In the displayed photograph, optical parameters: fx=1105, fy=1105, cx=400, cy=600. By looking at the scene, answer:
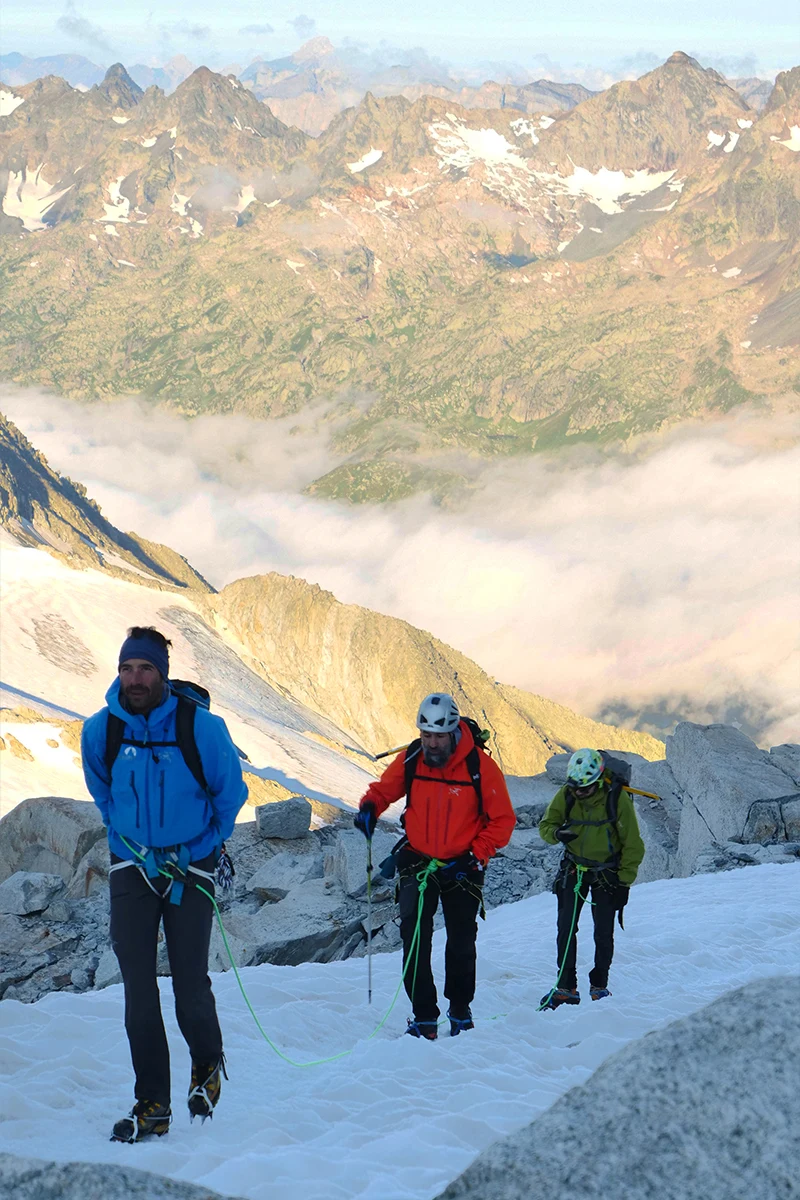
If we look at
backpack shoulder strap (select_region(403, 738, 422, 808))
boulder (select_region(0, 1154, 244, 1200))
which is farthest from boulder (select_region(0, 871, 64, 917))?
boulder (select_region(0, 1154, 244, 1200))

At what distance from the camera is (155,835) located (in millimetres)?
6098

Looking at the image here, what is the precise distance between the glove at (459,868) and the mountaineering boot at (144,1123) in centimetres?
269

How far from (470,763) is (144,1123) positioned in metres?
3.14

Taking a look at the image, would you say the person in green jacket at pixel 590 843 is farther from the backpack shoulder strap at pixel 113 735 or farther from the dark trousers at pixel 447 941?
the backpack shoulder strap at pixel 113 735

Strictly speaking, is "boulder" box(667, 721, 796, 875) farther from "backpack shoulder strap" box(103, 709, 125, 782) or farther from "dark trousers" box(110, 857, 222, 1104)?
"backpack shoulder strap" box(103, 709, 125, 782)

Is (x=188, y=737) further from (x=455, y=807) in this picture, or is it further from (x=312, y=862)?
(x=312, y=862)

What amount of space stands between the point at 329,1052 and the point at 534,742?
3851 inches

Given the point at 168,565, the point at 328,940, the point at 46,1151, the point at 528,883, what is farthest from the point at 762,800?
the point at 168,565

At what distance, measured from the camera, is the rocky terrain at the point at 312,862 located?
1673 cm

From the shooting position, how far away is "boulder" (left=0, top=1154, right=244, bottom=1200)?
4.23 meters

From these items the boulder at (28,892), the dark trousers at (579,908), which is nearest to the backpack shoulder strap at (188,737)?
the dark trousers at (579,908)

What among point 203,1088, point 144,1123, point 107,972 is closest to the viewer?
point 144,1123

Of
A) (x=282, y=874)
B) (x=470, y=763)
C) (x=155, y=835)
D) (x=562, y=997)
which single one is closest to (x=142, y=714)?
(x=155, y=835)

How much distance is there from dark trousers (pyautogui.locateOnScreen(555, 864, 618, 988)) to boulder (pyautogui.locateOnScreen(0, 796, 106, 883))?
53.3 feet
